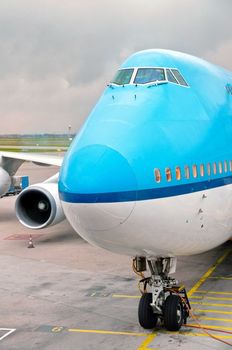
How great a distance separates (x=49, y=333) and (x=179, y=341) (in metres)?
2.88

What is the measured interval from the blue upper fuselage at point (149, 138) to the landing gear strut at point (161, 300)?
2.00m

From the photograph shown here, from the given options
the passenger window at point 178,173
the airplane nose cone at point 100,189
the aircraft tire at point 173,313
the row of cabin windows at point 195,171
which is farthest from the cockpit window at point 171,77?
the aircraft tire at point 173,313

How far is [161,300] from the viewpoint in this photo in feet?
33.6

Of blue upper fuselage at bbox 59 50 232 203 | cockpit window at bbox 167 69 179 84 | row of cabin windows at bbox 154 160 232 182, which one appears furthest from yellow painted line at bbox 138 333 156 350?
cockpit window at bbox 167 69 179 84

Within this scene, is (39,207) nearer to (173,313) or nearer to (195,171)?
(173,313)

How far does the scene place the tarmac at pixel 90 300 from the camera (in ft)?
33.5

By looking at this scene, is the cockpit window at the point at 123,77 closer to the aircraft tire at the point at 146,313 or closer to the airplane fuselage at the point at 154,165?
the airplane fuselage at the point at 154,165

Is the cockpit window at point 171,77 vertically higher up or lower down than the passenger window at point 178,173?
higher up

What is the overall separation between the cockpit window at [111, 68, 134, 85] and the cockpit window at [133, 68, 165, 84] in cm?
17

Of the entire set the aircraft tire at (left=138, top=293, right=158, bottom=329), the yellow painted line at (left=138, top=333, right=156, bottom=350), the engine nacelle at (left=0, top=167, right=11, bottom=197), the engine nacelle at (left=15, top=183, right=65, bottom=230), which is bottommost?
the yellow painted line at (left=138, top=333, right=156, bottom=350)

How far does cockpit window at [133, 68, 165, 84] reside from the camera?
10216mm

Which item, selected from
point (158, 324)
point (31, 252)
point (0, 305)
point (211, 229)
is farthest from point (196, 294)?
point (31, 252)

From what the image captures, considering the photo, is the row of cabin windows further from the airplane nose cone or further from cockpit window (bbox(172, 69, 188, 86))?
cockpit window (bbox(172, 69, 188, 86))

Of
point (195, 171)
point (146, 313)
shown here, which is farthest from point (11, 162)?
point (195, 171)
